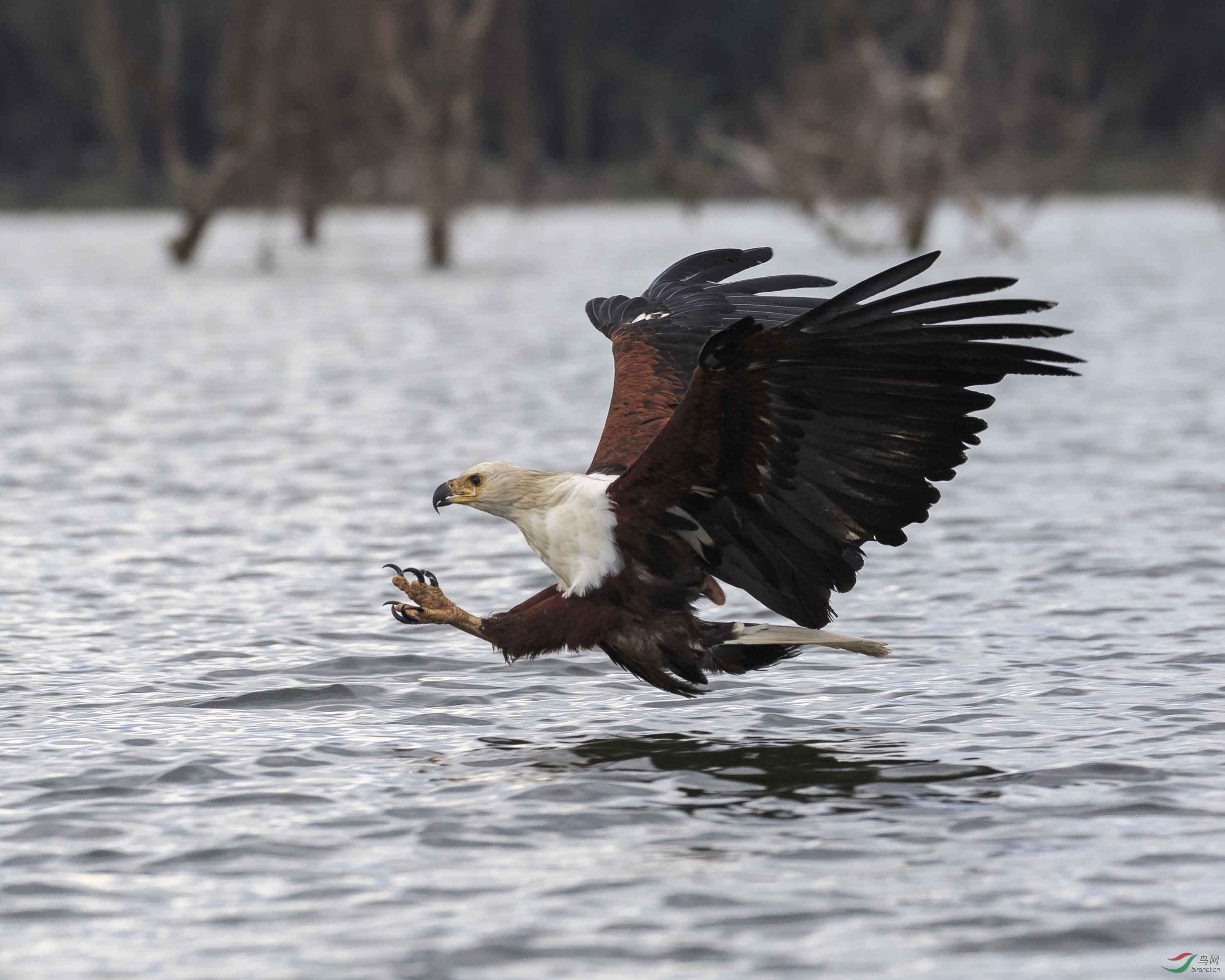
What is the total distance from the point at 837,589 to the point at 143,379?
1325cm

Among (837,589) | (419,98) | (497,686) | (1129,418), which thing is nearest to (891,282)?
(837,589)

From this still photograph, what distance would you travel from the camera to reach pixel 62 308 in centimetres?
2772

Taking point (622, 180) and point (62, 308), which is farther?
point (622, 180)

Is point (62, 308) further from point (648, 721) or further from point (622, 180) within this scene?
point (622, 180)

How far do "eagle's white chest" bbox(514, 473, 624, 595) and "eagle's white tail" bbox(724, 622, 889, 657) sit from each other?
45 cm

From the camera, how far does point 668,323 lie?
25.2ft

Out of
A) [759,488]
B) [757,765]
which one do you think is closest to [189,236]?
[759,488]

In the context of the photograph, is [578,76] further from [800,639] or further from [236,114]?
[800,639]

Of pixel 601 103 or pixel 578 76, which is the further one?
pixel 601 103

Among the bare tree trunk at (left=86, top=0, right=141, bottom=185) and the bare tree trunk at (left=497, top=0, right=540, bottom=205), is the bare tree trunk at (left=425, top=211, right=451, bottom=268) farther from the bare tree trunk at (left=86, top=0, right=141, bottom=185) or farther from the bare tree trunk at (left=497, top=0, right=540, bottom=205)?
the bare tree trunk at (left=497, top=0, right=540, bottom=205)

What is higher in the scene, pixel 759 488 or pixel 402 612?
pixel 759 488

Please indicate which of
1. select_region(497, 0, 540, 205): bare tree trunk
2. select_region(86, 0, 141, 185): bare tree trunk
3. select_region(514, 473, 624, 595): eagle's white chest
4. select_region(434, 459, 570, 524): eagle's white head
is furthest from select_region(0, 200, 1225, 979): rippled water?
select_region(497, 0, 540, 205): bare tree trunk

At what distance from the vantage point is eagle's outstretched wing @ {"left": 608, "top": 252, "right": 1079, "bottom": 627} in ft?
19.0

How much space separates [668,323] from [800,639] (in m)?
1.80
